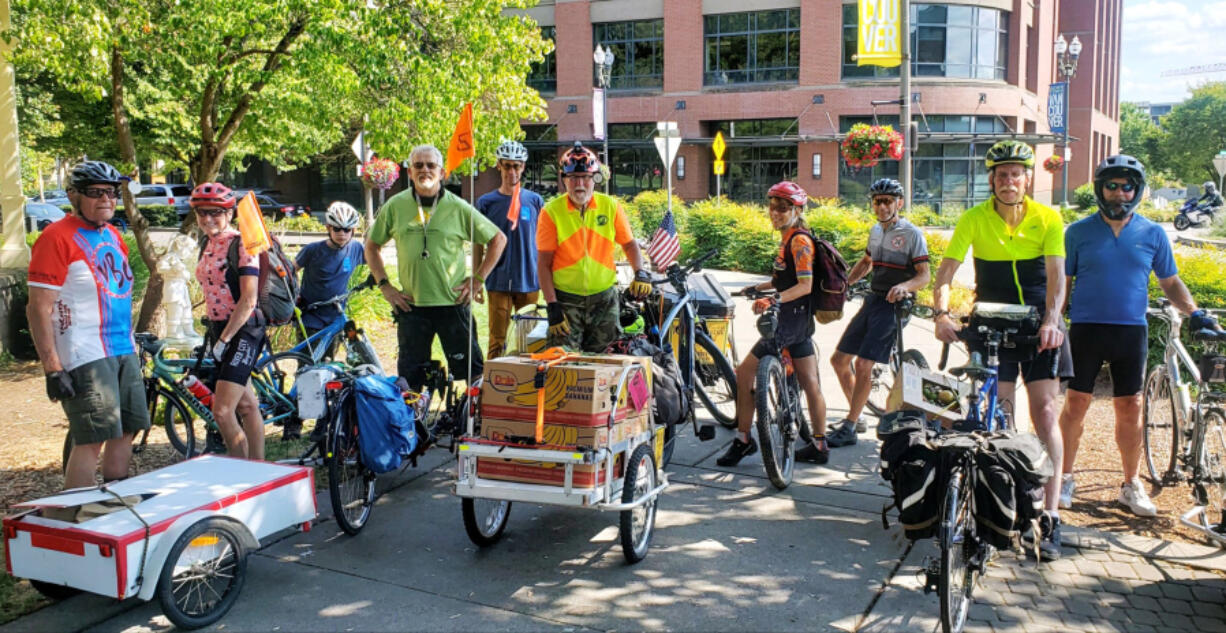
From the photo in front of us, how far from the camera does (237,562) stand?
4.24 m

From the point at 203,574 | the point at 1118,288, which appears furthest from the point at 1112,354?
the point at 203,574

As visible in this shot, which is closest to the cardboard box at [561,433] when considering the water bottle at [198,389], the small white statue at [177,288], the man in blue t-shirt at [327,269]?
the water bottle at [198,389]

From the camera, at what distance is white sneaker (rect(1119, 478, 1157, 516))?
5.45 metres

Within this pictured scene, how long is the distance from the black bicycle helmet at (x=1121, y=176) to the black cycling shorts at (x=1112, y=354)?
635mm

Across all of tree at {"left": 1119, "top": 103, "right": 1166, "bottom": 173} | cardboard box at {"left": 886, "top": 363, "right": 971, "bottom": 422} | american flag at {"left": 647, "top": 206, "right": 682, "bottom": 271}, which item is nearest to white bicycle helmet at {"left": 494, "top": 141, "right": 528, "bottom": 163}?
american flag at {"left": 647, "top": 206, "right": 682, "bottom": 271}

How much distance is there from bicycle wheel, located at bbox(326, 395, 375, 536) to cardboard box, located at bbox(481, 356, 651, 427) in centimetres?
87

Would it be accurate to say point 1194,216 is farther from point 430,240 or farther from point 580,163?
point 430,240

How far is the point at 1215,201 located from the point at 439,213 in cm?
3078

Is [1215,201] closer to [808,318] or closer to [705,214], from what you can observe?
[705,214]

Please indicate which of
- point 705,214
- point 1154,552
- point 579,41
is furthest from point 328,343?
point 579,41

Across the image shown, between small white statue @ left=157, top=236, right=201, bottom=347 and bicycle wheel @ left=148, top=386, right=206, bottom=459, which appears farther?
small white statue @ left=157, top=236, right=201, bottom=347

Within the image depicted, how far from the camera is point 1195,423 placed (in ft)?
17.5

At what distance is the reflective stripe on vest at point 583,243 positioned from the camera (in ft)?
19.5

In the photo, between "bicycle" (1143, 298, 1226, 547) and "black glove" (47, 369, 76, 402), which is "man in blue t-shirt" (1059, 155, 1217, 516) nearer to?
"bicycle" (1143, 298, 1226, 547)
